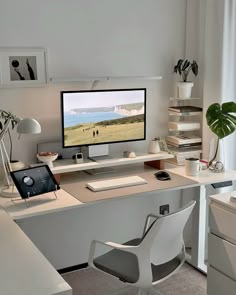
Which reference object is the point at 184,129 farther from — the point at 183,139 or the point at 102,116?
the point at 102,116

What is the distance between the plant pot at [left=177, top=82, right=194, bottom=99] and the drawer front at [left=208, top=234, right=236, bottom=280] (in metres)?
1.16

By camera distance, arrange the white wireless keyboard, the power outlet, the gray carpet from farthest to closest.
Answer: the power outlet, the gray carpet, the white wireless keyboard

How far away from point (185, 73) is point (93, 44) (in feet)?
2.42

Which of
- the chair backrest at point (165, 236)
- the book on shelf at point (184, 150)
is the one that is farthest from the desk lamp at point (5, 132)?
the book on shelf at point (184, 150)

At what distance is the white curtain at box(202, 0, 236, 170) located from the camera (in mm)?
3031

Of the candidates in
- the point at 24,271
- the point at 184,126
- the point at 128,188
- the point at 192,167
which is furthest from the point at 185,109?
the point at 24,271

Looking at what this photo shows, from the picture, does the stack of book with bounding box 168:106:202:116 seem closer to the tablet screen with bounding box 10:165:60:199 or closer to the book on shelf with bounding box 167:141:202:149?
the book on shelf with bounding box 167:141:202:149

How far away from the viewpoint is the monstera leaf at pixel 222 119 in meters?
2.94

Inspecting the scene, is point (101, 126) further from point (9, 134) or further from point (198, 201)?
point (198, 201)

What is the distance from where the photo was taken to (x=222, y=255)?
7.92ft

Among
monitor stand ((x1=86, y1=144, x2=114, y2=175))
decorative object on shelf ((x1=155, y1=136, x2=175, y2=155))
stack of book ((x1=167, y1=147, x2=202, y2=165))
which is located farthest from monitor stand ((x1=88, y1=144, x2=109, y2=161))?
stack of book ((x1=167, y1=147, x2=202, y2=165))

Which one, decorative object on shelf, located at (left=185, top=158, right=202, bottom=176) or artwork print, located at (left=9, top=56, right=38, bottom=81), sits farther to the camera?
decorative object on shelf, located at (left=185, top=158, right=202, bottom=176)

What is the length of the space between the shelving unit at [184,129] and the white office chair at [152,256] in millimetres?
977

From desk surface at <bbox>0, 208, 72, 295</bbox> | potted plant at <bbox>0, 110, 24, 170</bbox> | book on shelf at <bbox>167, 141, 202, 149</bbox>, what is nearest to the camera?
desk surface at <bbox>0, 208, 72, 295</bbox>
